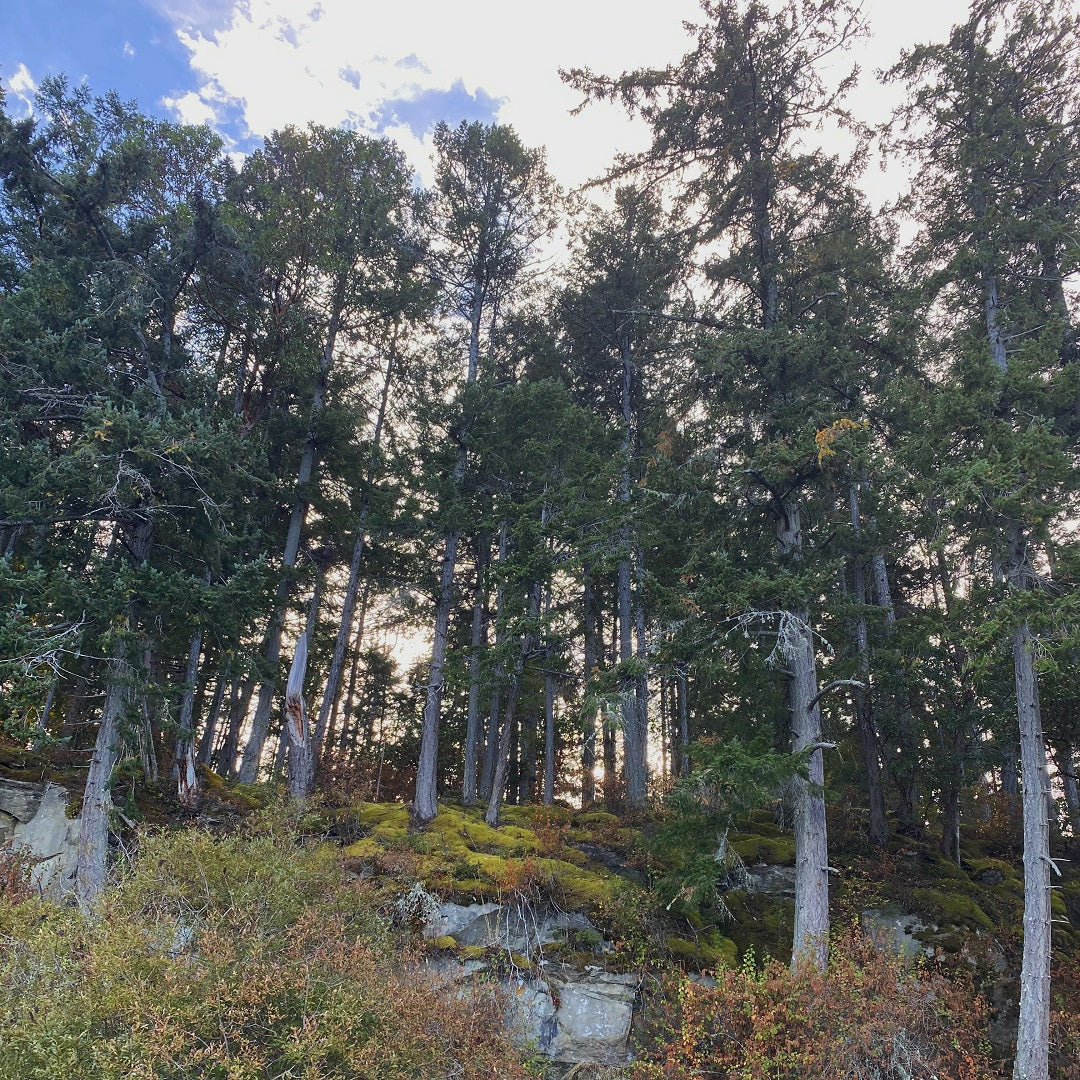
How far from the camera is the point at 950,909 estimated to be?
35.4ft

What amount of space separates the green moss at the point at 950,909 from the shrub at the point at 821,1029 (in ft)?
8.63

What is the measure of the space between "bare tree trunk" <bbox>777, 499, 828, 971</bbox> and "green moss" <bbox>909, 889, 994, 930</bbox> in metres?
2.35

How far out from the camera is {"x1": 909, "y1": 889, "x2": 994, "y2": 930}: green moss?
10.7 meters

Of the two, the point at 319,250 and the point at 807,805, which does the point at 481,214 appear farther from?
the point at 807,805

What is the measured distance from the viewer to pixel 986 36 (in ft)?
38.0

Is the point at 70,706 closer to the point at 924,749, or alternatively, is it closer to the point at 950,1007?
the point at 950,1007

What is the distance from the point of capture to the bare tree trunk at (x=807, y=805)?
30.0 feet

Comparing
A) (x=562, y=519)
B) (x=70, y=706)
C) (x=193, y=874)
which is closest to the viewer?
(x=193, y=874)

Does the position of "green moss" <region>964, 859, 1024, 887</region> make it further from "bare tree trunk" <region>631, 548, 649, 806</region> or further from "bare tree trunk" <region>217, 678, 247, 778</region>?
"bare tree trunk" <region>217, 678, 247, 778</region>

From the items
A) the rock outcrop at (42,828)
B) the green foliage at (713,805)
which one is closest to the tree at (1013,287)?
the green foliage at (713,805)

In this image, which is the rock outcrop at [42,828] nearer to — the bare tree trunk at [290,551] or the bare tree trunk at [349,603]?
the bare tree trunk at [290,551]

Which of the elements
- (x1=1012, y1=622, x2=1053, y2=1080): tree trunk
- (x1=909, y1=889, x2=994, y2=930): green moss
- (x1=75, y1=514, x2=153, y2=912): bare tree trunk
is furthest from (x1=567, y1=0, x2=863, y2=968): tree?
(x1=75, y1=514, x2=153, y2=912): bare tree trunk

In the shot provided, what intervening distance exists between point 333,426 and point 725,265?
31.2 feet

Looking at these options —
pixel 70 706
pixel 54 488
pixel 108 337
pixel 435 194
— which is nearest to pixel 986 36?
pixel 435 194
